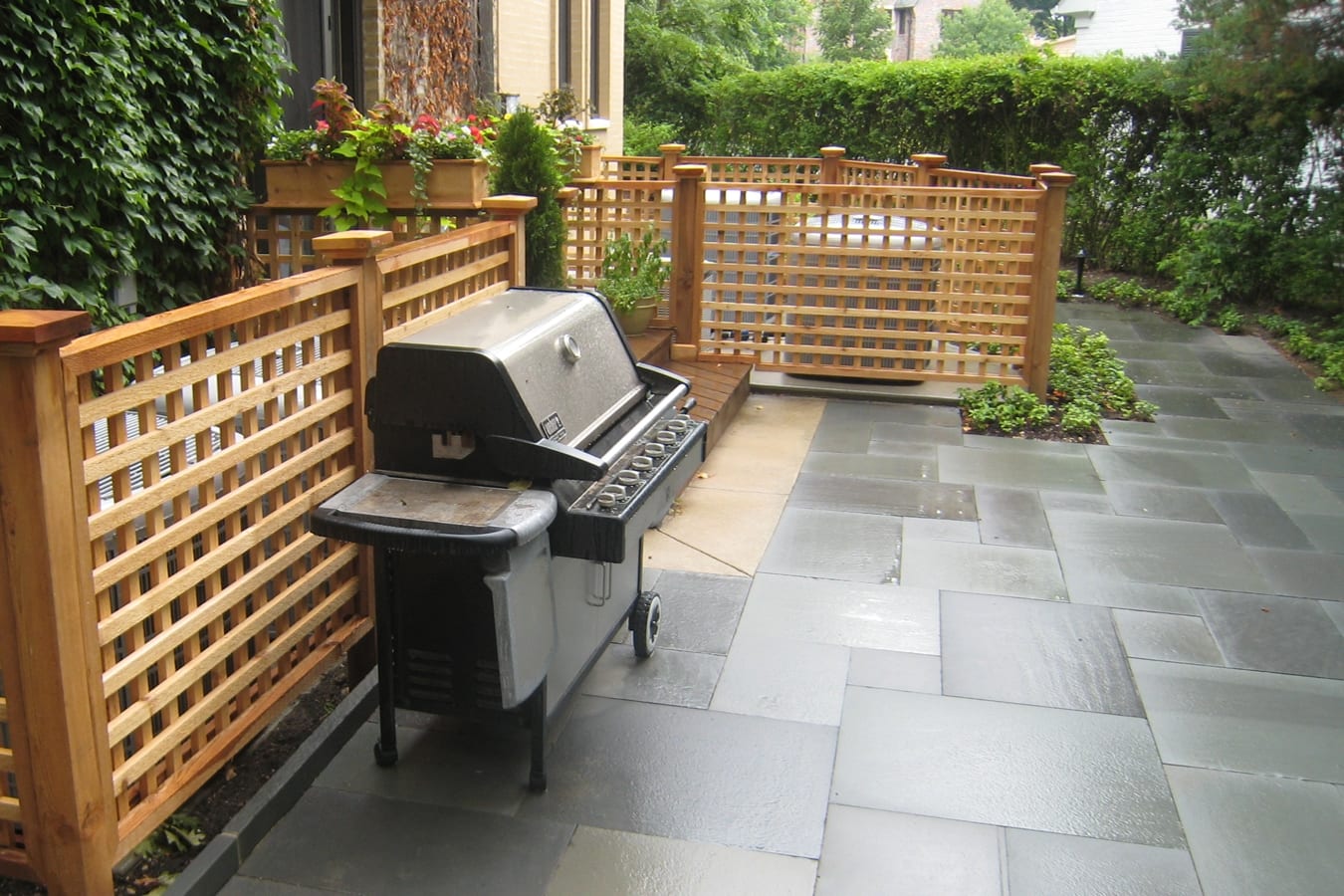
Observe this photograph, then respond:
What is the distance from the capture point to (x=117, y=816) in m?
2.63

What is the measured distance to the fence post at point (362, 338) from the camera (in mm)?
3465

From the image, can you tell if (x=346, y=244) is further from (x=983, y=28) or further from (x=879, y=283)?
(x=983, y=28)

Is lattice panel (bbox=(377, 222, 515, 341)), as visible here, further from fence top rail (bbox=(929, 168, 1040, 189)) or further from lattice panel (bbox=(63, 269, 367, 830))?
fence top rail (bbox=(929, 168, 1040, 189))

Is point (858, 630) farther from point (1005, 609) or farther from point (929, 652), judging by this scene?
point (1005, 609)

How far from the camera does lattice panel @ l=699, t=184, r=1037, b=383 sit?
7.57 meters

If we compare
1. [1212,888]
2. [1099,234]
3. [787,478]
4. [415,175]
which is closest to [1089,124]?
[1099,234]

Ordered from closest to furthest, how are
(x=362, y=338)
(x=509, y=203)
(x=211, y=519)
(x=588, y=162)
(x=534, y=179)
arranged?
(x=211, y=519), (x=362, y=338), (x=509, y=203), (x=534, y=179), (x=588, y=162)

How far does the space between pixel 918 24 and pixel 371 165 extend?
7621cm

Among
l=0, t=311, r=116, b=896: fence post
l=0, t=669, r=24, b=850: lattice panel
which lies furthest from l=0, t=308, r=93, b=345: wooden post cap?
l=0, t=669, r=24, b=850: lattice panel

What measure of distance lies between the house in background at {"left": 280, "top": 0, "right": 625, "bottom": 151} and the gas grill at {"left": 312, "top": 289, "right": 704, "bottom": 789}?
135 inches

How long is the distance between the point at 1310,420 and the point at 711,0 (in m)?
Answer: 20.6

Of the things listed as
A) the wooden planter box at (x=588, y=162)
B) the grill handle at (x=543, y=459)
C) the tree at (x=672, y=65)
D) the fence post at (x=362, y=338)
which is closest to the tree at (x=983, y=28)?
the tree at (x=672, y=65)

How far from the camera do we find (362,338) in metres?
3.56

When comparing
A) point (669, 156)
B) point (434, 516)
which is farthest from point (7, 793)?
point (669, 156)
